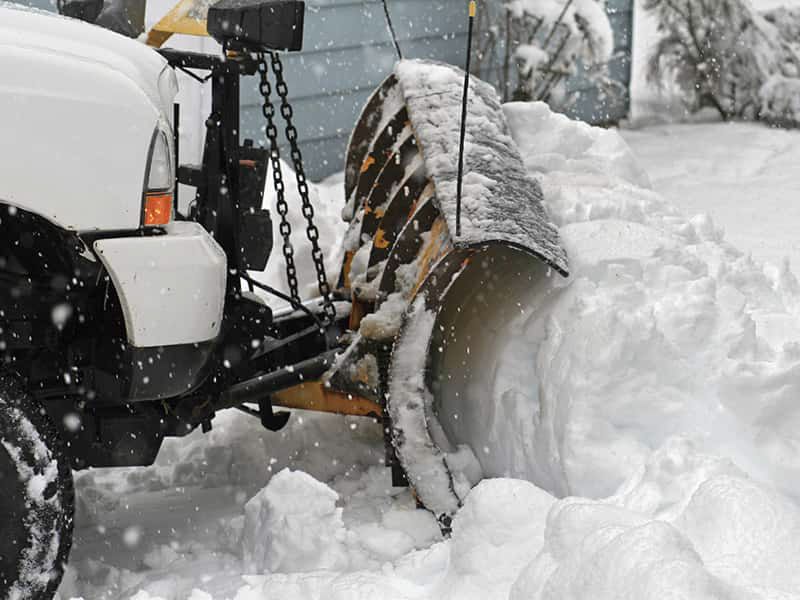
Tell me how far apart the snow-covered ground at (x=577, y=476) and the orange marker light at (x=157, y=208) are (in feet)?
3.10

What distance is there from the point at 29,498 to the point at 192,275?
2.25ft

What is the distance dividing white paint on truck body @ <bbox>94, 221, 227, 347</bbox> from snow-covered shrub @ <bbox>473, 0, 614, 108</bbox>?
7301mm

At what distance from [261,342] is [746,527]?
5.85 ft

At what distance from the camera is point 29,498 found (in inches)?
124

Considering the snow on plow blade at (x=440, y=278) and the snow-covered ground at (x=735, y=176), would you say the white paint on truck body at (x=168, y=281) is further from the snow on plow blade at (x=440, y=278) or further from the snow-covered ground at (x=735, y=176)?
the snow-covered ground at (x=735, y=176)

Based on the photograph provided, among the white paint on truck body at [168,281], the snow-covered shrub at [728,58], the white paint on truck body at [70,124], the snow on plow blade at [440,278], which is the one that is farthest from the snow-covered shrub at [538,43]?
the white paint on truck body at [70,124]

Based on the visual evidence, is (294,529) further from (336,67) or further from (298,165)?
(336,67)

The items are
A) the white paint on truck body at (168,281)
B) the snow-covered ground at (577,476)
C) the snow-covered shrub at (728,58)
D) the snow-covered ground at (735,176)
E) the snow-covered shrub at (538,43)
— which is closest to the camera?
the snow-covered ground at (577,476)

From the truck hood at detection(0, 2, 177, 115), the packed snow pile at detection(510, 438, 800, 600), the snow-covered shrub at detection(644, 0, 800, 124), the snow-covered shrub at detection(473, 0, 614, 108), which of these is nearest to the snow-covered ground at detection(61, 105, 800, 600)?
the packed snow pile at detection(510, 438, 800, 600)

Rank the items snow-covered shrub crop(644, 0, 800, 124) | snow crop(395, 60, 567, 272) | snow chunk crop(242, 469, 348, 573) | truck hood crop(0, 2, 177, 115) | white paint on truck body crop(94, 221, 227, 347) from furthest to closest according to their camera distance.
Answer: snow-covered shrub crop(644, 0, 800, 124) → snow crop(395, 60, 567, 272) → snow chunk crop(242, 469, 348, 573) → white paint on truck body crop(94, 221, 227, 347) → truck hood crop(0, 2, 177, 115)

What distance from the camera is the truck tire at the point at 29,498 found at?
3.12m

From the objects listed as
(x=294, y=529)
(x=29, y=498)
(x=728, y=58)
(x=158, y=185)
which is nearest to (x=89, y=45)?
(x=158, y=185)

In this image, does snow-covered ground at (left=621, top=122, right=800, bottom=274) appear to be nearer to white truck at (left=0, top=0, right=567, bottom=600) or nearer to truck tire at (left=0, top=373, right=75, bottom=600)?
white truck at (left=0, top=0, right=567, bottom=600)

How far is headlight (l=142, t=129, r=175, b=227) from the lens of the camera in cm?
321
